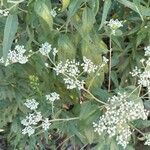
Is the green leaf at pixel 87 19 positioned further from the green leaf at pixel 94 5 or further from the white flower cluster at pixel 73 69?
the white flower cluster at pixel 73 69

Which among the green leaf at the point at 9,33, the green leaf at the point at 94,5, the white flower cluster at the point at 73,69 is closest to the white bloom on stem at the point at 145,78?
the white flower cluster at the point at 73,69

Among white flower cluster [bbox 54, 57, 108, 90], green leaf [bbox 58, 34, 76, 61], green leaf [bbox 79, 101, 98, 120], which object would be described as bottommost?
green leaf [bbox 79, 101, 98, 120]

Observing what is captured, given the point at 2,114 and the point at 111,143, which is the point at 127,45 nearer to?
the point at 111,143

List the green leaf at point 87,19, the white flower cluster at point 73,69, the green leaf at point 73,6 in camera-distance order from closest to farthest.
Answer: the green leaf at point 73,6 < the green leaf at point 87,19 < the white flower cluster at point 73,69

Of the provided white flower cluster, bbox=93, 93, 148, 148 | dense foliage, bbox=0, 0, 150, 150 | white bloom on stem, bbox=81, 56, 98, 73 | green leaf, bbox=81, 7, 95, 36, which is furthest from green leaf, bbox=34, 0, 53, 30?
white flower cluster, bbox=93, 93, 148, 148

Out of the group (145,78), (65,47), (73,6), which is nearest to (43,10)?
(73,6)

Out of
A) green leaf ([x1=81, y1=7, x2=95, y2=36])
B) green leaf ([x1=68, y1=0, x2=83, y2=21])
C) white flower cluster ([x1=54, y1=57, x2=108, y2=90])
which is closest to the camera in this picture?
green leaf ([x1=68, y1=0, x2=83, y2=21])

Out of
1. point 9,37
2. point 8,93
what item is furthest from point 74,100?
point 9,37

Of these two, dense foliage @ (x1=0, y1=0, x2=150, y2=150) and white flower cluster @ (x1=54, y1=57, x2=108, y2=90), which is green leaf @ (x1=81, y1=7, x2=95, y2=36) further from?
white flower cluster @ (x1=54, y1=57, x2=108, y2=90)
